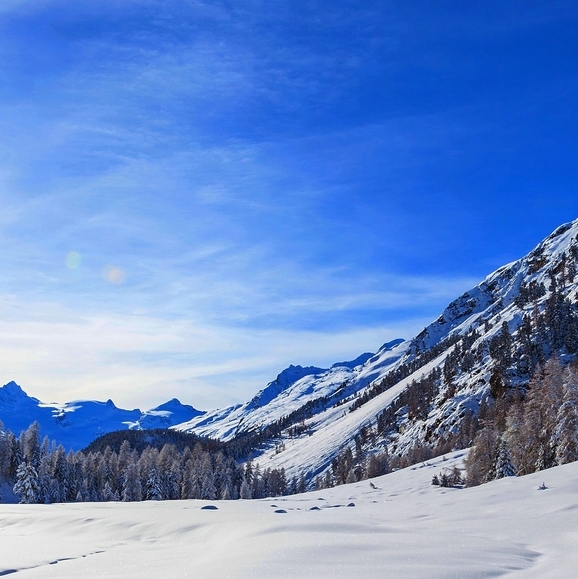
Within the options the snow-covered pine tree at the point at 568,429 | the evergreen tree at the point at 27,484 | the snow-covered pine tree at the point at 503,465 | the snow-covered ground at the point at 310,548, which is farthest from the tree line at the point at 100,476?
the snow-covered ground at the point at 310,548

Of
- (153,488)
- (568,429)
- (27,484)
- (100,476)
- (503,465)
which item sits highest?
(568,429)

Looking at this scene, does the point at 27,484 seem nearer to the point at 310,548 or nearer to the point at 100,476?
the point at 100,476

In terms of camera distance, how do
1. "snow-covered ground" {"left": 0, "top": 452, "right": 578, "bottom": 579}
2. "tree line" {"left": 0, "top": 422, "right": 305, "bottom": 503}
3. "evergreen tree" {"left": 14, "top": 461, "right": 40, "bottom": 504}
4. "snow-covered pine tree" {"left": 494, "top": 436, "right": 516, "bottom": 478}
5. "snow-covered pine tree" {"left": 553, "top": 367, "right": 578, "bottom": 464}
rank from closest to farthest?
"snow-covered ground" {"left": 0, "top": 452, "right": 578, "bottom": 579} → "snow-covered pine tree" {"left": 553, "top": 367, "right": 578, "bottom": 464} → "snow-covered pine tree" {"left": 494, "top": 436, "right": 516, "bottom": 478} → "evergreen tree" {"left": 14, "top": 461, "right": 40, "bottom": 504} → "tree line" {"left": 0, "top": 422, "right": 305, "bottom": 503}

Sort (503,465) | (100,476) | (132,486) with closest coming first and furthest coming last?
1. (503,465)
2. (132,486)
3. (100,476)

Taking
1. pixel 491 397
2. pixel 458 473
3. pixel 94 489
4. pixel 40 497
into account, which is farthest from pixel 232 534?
pixel 491 397

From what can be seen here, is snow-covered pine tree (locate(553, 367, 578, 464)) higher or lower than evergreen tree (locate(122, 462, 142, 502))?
higher

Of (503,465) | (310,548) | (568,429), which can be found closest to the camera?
(310,548)

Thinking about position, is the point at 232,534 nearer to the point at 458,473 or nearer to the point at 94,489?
the point at 458,473

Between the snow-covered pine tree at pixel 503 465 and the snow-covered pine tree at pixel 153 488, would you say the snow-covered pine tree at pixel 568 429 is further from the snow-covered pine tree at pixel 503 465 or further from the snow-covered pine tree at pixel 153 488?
the snow-covered pine tree at pixel 153 488

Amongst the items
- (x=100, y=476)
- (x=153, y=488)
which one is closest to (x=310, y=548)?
(x=153, y=488)

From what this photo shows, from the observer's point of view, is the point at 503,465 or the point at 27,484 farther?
the point at 27,484

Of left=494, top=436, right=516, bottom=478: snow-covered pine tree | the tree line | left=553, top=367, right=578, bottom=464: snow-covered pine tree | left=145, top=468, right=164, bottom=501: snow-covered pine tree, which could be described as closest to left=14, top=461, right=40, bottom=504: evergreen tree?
the tree line

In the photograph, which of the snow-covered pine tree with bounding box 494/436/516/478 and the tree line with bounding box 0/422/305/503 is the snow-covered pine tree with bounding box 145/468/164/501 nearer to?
the tree line with bounding box 0/422/305/503

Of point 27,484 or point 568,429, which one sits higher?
point 568,429
